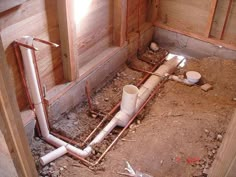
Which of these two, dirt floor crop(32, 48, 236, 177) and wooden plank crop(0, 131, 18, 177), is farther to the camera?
dirt floor crop(32, 48, 236, 177)

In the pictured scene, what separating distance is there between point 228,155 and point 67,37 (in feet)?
5.66

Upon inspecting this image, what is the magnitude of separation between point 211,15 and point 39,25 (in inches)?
83.6

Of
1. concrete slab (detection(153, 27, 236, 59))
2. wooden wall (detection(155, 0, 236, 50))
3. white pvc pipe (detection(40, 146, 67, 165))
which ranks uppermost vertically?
wooden wall (detection(155, 0, 236, 50))

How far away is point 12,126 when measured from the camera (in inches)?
48.3

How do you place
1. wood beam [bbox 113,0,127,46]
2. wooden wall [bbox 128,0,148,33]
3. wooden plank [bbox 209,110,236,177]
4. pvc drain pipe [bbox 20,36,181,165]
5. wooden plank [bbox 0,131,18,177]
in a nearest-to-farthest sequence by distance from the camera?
wooden plank [bbox 209,110,236,177] < wooden plank [bbox 0,131,18,177] < pvc drain pipe [bbox 20,36,181,165] < wood beam [bbox 113,0,127,46] < wooden wall [bbox 128,0,148,33]

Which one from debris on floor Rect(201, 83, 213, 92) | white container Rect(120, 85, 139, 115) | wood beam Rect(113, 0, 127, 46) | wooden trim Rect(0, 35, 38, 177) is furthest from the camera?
debris on floor Rect(201, 83, 213, 92)

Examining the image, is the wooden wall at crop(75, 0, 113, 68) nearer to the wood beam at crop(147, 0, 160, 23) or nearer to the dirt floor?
the dirt floor

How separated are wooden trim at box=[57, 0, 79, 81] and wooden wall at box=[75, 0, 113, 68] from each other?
0.35 feet

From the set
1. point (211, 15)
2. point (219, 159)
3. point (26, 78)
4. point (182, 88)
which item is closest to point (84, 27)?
point (26, 78)

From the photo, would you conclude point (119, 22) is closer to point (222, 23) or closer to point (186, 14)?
point (186, 14)

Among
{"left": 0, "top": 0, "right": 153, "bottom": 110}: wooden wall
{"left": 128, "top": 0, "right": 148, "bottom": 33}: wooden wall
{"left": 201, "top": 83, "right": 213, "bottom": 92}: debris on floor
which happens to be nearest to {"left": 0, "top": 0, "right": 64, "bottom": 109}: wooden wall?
{"left": 0, "top": 0, "right": 153, "bottom": 110}: wooden wall

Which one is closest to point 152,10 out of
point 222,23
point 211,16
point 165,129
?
point 211,16

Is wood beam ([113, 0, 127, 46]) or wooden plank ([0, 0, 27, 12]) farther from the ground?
wooden plank ([0, 0, 27, 12])

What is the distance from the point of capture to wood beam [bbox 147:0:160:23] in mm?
3636
